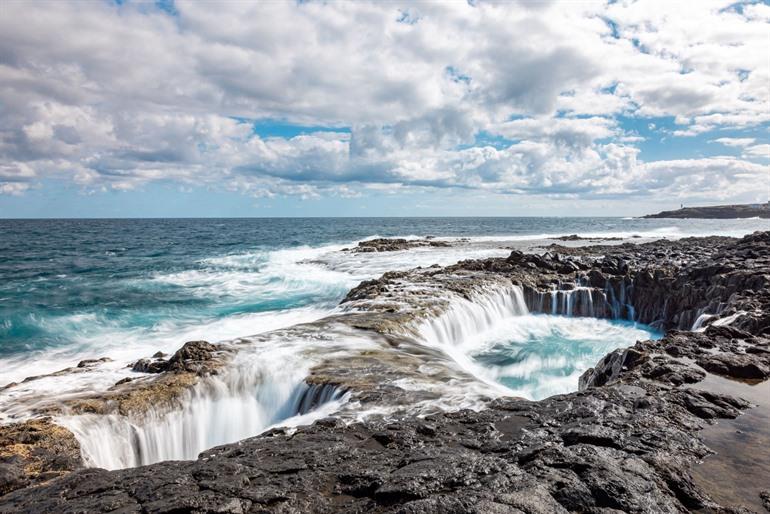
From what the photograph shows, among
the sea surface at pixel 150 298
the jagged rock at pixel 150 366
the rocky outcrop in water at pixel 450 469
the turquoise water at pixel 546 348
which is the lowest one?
the turquoise water at pixel 546 348

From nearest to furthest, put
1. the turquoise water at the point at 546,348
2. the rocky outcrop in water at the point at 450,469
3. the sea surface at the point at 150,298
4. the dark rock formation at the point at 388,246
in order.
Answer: the rocky outcrop in water at the point at 450,469 < the turquoise water at the point at 546,348 < the sea surface at the point at 150,298 < the dark rock formation at the point at 388,246

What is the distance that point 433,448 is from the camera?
18.6 ft

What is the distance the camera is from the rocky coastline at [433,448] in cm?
446

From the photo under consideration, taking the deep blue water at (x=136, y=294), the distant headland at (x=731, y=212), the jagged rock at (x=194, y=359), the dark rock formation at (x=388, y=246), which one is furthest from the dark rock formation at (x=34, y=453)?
the distant headland at (x=731, y=212)

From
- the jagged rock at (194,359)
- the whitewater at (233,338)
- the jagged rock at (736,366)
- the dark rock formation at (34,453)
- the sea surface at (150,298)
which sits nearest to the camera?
the dark rock formation at (34,453)

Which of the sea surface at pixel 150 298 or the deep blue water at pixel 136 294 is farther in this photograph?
the deep blue water at pixel 136 294

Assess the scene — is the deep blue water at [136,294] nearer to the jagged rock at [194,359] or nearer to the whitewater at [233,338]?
the whitewater at [233,338]

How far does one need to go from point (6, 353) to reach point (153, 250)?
136ft

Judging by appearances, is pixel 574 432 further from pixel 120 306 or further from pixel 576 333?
pixel 120 306

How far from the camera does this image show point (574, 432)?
5.79 m

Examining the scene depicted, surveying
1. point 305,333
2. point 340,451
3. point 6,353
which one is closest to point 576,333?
point 305,333

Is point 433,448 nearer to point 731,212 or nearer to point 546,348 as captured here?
point 546,348

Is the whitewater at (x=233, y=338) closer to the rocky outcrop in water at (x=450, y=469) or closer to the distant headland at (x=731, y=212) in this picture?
the rocky outcrop in water at (x=450, y=469)

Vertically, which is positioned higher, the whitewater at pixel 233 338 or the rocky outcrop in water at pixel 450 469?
the rocky outcrop in water at pixel 450 469
